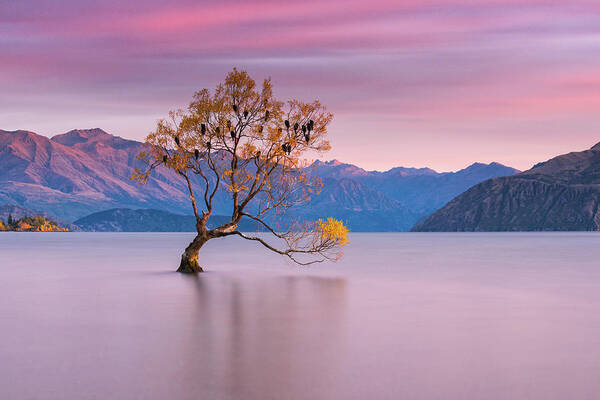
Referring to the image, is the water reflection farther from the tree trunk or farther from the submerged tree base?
the submerged tree base

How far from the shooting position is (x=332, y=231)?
54250 mm

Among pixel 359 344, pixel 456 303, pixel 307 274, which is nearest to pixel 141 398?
pixel 359 344

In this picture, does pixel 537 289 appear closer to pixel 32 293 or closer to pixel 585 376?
pixel 585 376

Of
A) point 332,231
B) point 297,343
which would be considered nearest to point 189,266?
point 332,231

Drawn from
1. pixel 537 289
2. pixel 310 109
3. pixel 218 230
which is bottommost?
pixel 537 289

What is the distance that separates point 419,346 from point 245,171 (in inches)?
1262

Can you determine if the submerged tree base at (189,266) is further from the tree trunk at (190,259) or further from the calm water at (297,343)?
the calm water at (297,343)

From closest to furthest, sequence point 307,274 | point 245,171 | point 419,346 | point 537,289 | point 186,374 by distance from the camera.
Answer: point 186,374 → point 419,346 → point 537,289 → point 245,171 → point 307,274

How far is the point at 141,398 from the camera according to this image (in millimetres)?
15914

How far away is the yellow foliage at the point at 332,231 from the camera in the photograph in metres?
54.2

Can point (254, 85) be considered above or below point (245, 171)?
above

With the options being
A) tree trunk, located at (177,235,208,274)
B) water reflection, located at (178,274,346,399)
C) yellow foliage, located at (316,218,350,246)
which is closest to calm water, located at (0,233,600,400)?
water reflection, located at (178,274,346,399)

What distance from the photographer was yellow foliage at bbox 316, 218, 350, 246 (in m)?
54.2

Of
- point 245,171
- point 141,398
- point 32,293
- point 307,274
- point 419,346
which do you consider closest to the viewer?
point 141,398
